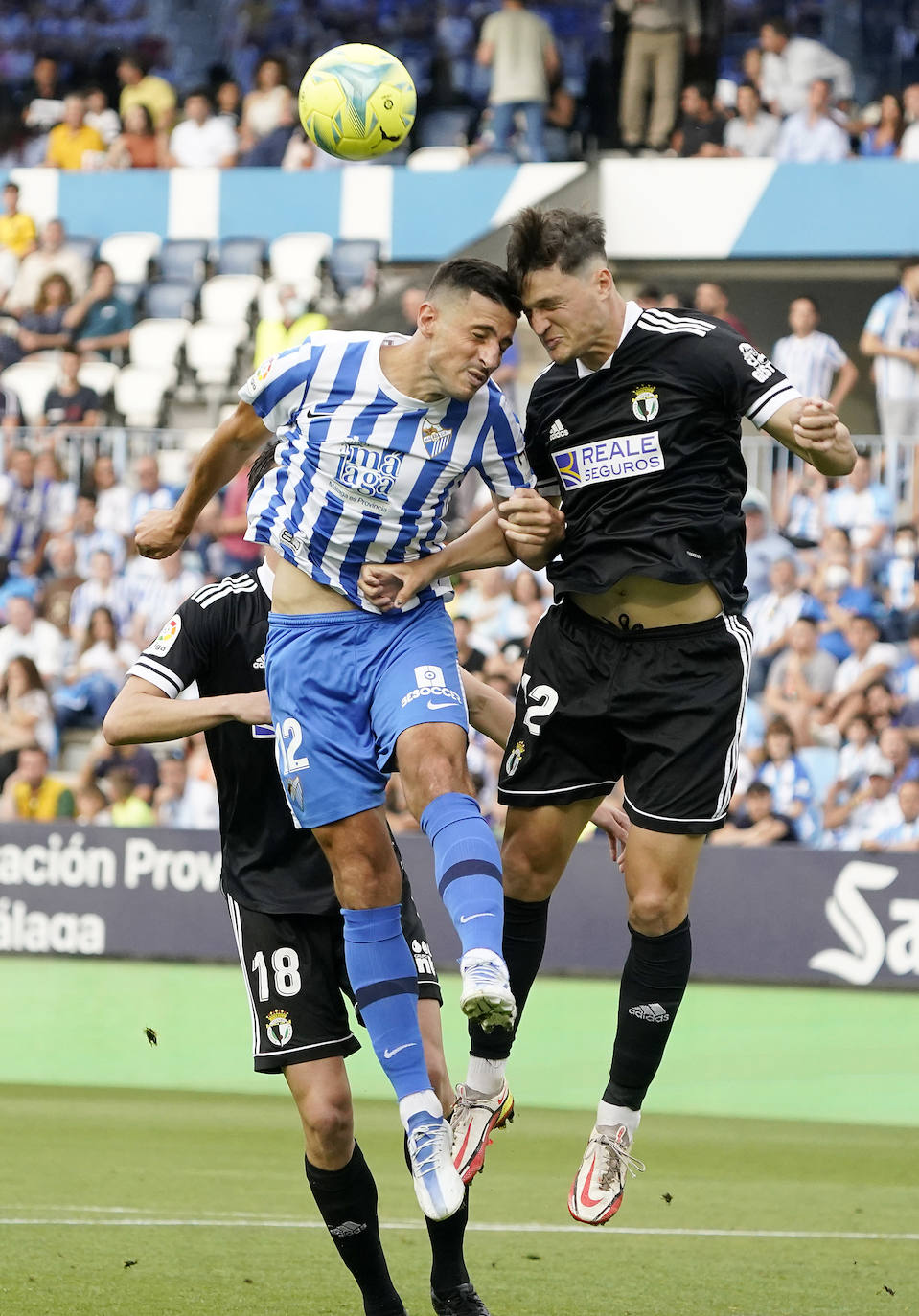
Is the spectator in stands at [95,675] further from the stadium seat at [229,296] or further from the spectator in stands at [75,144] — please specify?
the spectator in stands at [75,144]

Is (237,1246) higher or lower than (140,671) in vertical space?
lower

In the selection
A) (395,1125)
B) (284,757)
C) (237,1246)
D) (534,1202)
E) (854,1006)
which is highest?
(284,757)

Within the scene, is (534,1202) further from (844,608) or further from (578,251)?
(844,608)

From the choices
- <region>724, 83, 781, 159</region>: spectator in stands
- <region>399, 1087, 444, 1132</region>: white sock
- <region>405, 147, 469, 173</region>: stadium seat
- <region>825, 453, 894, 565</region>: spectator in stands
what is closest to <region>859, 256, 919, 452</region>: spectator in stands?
<region>825, 453, 894, 565</region>: spectator in stands

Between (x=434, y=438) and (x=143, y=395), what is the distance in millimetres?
13116

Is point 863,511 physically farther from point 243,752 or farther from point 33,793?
point 243,752

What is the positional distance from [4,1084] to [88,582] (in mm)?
6454

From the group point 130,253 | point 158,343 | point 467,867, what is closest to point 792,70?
point 158,343

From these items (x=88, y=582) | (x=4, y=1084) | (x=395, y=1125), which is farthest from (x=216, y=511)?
(x=395, y=1125)

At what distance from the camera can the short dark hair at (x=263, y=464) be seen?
19.1 feet

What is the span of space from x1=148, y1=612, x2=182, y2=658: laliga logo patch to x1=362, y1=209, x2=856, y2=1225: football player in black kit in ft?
2.91

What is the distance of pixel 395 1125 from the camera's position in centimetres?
931

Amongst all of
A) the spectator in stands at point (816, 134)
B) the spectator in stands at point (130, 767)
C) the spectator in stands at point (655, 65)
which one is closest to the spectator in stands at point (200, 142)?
the spectator in stands at point (655, 65)

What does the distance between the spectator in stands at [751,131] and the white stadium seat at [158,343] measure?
5350 mm
